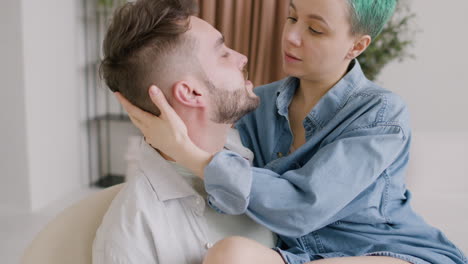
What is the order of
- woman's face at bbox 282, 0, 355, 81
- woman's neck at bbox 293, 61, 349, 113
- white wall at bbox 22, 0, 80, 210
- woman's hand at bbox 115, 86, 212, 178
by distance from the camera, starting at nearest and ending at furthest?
woman's hand at bbox 115, 86, 212, 178
woman's face at bbox 282, 0, 355, 81
woman's neck at bbox 293, 61, 349, 113
white wall at bbox 22, 0, 80, 210

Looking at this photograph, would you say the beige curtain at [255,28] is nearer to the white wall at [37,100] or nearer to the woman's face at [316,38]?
the white wall at [37,100]

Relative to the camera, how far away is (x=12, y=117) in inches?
118

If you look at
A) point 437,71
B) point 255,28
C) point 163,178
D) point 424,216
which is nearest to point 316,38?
point 163,178

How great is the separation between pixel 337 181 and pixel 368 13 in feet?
1.43

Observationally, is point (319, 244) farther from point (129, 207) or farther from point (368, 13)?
point (368, 13)

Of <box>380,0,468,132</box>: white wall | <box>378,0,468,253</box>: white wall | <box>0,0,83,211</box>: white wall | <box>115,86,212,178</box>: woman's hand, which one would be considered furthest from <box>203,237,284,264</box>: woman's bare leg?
<box>0,0,83,211</box>: white wall

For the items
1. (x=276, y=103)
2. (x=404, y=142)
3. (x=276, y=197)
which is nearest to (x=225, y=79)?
(x=276, y=103)

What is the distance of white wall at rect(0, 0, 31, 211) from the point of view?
113 inches

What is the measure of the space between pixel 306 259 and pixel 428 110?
2.28 metres

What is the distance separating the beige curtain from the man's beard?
71.6 inches

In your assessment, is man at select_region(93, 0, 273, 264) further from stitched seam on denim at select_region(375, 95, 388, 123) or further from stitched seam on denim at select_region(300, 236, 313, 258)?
stitched seam on denim at select_region(375, 95, 388, 123)

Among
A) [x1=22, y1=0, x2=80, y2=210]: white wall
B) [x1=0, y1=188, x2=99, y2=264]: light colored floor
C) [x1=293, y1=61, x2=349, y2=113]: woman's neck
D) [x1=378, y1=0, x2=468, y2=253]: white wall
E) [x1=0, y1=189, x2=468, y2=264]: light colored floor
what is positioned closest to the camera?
[x1=293, y1=61, x2=349, y2=113]: woman's neck

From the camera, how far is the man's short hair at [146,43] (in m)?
1.07

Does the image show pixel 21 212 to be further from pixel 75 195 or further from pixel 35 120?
pixel 35 120
